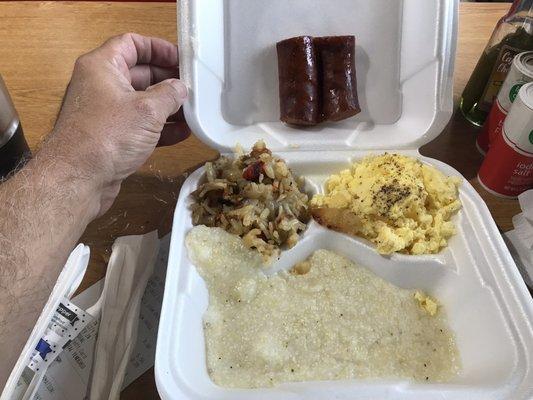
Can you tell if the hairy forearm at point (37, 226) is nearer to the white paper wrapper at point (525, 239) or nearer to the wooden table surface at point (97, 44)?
the wooden table surface at point (97, 44)

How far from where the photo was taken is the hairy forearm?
0.81 meters

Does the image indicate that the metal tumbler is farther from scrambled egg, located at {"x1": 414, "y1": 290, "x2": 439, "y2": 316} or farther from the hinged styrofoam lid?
scrambled egg, located at {"x1": 414, "y1": 290, "x2": 439, "y2": 316}

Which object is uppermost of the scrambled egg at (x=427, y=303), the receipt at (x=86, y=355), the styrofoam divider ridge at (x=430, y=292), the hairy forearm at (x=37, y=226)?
the hairy forearm at (x=37, y=226)

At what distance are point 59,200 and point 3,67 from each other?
2.96 feet

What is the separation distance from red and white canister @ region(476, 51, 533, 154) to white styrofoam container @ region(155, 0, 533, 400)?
137mm

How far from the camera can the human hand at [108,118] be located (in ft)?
3.15

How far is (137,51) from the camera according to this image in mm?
1223

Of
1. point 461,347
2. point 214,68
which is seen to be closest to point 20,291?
point 214,68

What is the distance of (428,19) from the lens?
4.02 feet

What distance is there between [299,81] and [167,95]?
1.16ft

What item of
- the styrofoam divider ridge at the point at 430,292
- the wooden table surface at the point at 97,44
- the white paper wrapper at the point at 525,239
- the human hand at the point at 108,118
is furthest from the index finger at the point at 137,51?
the white paper wrapper at the point at 525,239

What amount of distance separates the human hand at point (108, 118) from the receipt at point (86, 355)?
0.72ft

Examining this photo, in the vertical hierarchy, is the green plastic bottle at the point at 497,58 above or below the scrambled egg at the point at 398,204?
above

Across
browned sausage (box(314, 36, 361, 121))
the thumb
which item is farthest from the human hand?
browned sausage (box(314, 36, 361, 121))
